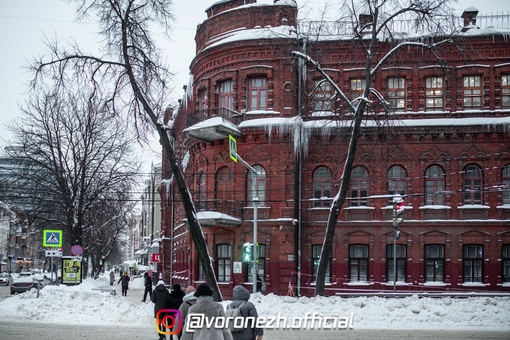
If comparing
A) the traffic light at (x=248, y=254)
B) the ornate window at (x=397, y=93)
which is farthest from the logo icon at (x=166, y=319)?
the ornate window at (x=397, y=93)

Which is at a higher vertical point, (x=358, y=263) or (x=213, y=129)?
(x=213, y=129)

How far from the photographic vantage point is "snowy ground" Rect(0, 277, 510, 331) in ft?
74.4

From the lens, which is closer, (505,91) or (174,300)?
(174,300)

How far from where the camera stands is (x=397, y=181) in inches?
1499

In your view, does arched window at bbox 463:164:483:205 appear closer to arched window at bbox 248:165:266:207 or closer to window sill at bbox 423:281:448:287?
window sill at bbox 423:281:448:287

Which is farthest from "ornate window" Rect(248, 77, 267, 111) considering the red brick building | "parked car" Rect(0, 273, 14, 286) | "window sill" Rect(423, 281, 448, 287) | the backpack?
"parked car" Rect(0, 273, 14, 286)

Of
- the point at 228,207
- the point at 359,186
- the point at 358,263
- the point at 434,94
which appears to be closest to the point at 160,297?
the point at 228,207

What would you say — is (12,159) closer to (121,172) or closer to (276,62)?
(121,172)

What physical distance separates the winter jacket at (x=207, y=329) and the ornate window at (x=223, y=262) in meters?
28.2

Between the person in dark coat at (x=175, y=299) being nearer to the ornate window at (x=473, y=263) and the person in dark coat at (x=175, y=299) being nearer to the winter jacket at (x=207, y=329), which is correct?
the winter jacket at (x=207, y=329)

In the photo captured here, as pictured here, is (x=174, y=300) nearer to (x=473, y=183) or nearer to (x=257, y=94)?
(x=257, y=94)

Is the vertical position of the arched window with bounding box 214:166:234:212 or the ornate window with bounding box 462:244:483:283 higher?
the arched window with bounding box 214:166:234:212

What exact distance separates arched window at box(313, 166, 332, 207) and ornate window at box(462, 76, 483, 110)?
8.43 m

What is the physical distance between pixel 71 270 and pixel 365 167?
17.5 meters
